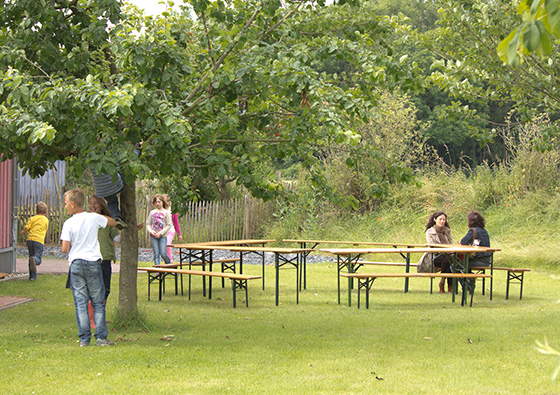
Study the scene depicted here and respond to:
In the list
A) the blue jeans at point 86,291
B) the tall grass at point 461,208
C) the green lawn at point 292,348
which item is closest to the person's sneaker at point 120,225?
the blue jeans at point 86,291

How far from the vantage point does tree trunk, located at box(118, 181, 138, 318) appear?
7438 millimetres

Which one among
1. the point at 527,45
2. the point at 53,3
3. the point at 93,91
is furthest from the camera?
the point at 53,3

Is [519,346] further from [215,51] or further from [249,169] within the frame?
[215,51]

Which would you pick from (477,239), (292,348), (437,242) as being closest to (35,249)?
(292,348)

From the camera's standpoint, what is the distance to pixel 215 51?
264 inches

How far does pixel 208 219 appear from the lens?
19531 mm

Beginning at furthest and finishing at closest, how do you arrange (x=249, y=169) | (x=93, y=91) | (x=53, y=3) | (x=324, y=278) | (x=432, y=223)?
1. (x=324, y=278)
2. (x=432, y=223)
3. (x=249, y=169)
4. (x=53, y=3)
5. (x=93, y=91)

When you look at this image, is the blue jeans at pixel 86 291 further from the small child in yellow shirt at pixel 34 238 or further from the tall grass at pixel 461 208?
the tall grass at pixel 461 208

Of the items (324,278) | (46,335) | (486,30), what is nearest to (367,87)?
(486,30)

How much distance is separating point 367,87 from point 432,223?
15.8 ft

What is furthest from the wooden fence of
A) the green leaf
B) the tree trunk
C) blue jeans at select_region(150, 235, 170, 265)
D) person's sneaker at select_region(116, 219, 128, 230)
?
the green leaf

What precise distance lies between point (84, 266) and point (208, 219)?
1321cm

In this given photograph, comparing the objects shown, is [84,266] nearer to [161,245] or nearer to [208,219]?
[161,245]

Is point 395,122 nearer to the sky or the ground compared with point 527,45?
nearer to the sky
